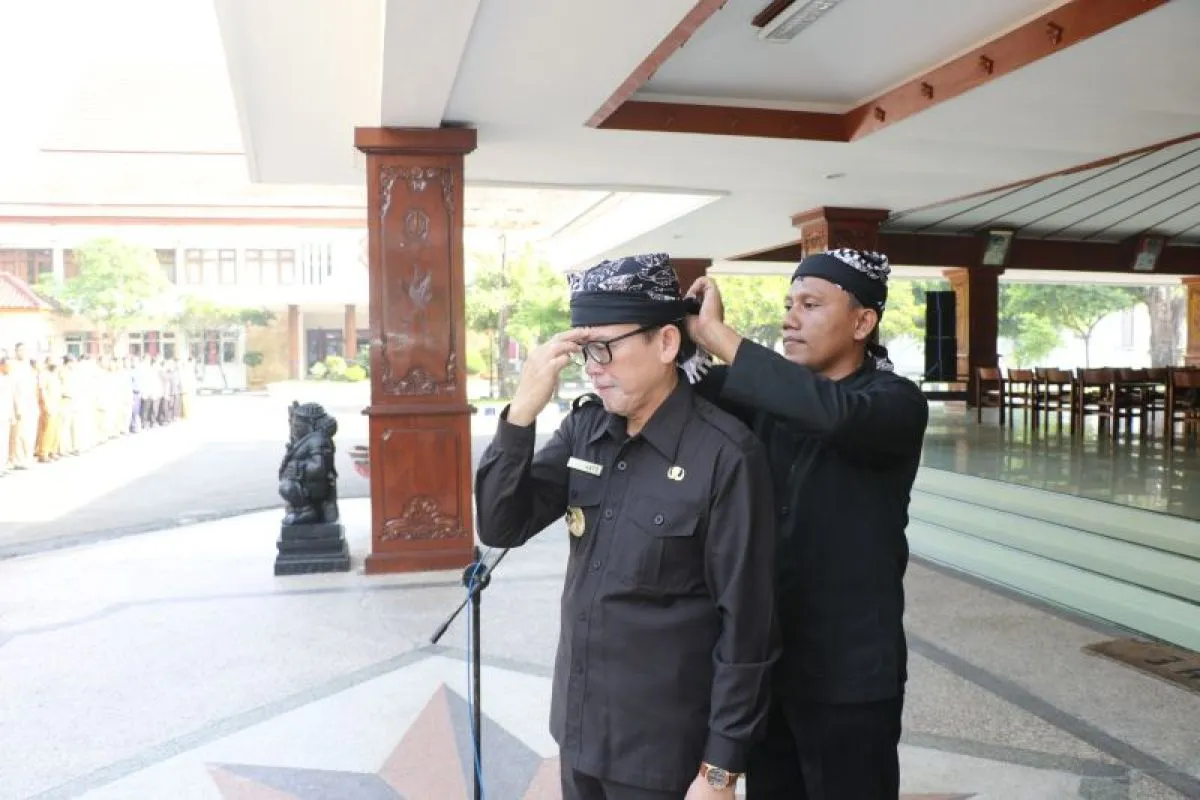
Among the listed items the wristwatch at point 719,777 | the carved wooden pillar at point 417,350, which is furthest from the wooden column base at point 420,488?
the wristwatch at point 719,777

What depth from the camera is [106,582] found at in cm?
532

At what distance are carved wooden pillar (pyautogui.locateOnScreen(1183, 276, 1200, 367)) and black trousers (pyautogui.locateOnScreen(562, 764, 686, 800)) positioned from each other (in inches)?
602

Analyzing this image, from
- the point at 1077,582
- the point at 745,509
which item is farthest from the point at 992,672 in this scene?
the point at 745,509

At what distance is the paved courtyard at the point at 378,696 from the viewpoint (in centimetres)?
277

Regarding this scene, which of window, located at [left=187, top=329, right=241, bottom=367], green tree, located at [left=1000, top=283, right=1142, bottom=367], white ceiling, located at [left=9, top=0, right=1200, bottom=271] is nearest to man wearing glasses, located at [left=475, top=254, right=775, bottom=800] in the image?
white ceiling, located at [left=9, top=0, right=1200, bottom=271]

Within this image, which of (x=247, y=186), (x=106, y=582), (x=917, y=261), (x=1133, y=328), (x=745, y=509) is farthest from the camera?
(x=1133, y=328)

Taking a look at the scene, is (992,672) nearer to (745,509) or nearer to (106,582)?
(745,509)

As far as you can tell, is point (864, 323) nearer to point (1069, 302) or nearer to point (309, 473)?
point (309, 473)

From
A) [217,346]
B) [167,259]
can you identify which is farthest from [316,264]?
[217,346]

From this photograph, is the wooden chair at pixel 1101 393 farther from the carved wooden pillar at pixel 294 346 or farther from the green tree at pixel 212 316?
the carved wooden pillar at pixel 294 346

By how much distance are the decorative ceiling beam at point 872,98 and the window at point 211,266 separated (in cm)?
2592

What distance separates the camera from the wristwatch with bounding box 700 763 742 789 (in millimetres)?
1313

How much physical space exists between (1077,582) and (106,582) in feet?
18.0

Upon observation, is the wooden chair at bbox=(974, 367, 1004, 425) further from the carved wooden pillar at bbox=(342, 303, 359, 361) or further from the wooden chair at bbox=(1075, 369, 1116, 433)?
the carved wooden pillar at bbox=(342, 303, 359, 361)
